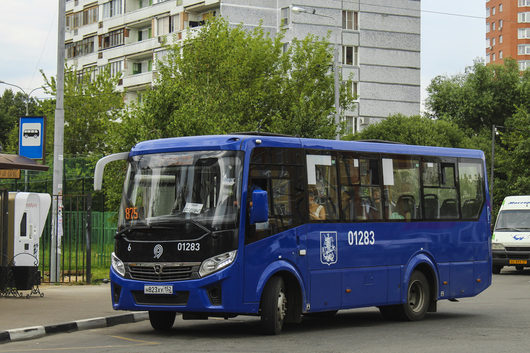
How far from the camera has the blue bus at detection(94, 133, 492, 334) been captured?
13.1 metres

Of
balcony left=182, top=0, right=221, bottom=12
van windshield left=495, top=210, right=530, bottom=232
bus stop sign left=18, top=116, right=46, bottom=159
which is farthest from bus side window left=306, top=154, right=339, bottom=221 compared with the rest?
balcony left=182, top=0, right=221, bottom=12

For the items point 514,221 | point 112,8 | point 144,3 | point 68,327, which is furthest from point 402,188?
point 112,8

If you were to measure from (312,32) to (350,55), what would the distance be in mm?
5149

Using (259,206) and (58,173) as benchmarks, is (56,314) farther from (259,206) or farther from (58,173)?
(58,173)

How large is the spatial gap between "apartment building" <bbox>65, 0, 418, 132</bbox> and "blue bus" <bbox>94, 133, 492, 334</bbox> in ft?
175

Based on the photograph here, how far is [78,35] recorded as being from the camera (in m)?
82.9

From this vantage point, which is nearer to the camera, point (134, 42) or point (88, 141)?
point (88, 141)

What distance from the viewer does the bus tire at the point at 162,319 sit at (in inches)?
570

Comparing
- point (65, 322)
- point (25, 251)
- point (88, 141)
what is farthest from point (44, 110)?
point (65, 322)

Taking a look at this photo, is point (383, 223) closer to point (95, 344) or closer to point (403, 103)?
point (95, 344)

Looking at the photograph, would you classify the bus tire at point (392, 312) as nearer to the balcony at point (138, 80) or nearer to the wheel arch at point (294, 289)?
the wheel arch at point (294, 289)

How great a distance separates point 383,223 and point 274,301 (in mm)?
3100

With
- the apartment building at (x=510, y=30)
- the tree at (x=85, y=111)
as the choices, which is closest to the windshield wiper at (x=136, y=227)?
the tree at (x=85, y=111)

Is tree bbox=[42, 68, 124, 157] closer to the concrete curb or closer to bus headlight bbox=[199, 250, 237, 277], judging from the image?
the concrete curb
